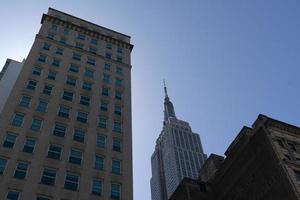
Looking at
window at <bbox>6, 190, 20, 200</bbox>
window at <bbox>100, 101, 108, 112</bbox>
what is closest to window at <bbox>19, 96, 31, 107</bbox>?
window at <bbox>100, 101, 108, 112</bbox>

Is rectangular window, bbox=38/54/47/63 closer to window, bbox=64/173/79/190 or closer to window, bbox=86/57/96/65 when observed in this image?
window, bbox=86/57/96/65

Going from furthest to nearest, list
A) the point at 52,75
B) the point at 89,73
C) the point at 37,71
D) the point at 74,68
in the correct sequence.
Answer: the point at 89,73 → the point at 74,68 → the point at 52,75 → the point at 37,71

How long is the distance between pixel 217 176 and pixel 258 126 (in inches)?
428

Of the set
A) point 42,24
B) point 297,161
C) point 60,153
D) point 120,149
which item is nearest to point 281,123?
point 297,161

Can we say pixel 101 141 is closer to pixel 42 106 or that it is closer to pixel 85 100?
pixel 85 100

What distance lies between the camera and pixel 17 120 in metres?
44.3

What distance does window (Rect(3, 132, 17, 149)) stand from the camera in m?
40.6

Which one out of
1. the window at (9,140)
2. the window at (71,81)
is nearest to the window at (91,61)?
the window at (71,81)

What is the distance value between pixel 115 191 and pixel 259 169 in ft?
58.4

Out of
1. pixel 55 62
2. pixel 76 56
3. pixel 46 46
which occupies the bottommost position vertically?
pixel 55 62

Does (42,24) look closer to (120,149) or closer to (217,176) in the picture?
(120,149)

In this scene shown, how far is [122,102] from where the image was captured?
5566cm

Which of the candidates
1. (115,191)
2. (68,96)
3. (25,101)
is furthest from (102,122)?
(115,191)

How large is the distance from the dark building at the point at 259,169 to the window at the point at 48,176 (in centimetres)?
2117
